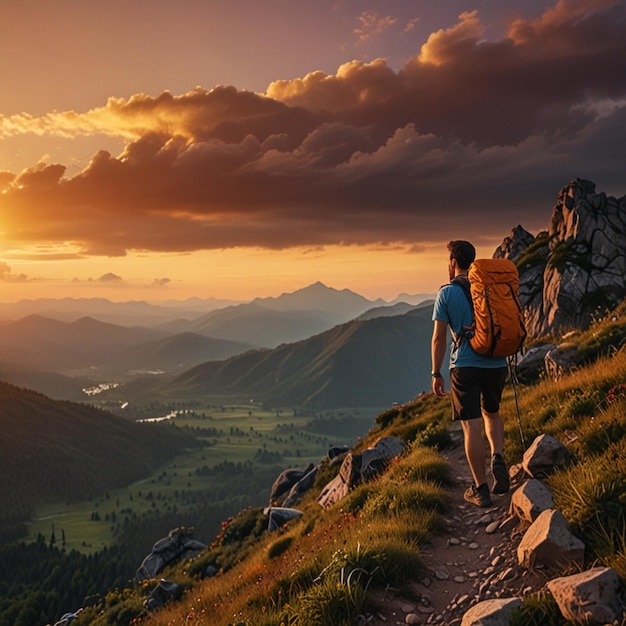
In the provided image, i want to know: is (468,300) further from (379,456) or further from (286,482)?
(286,482)

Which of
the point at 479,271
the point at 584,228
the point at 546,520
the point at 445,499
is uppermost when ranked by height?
the point at 584,228

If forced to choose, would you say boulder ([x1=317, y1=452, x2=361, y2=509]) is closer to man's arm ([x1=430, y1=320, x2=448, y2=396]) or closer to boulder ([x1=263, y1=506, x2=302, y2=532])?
boulder ([x1=263, y1=506, x2=302, y2=532])

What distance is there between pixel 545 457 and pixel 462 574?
8.73 feet

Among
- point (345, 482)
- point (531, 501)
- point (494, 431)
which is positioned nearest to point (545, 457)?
point (494, 431)

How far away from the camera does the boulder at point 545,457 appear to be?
7820mm

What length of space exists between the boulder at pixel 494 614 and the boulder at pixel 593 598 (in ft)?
1.57

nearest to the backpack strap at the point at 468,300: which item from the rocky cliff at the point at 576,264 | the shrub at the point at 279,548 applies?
the shrub at the point at 279,548

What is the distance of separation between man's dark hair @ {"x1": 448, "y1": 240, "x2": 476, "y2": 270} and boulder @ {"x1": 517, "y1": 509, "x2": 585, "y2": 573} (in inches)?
183

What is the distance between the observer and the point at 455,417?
870 cm

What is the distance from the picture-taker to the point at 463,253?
888 cm

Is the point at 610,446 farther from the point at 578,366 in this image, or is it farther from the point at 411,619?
the point at 578,366

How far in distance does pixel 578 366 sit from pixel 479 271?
9.94 metres

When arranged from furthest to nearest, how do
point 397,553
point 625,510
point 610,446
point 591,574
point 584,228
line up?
point 584,228 → point 610,446 → point 397,553 → point 625,510 → point 591,574

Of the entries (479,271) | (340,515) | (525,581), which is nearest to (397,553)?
(525,581)
